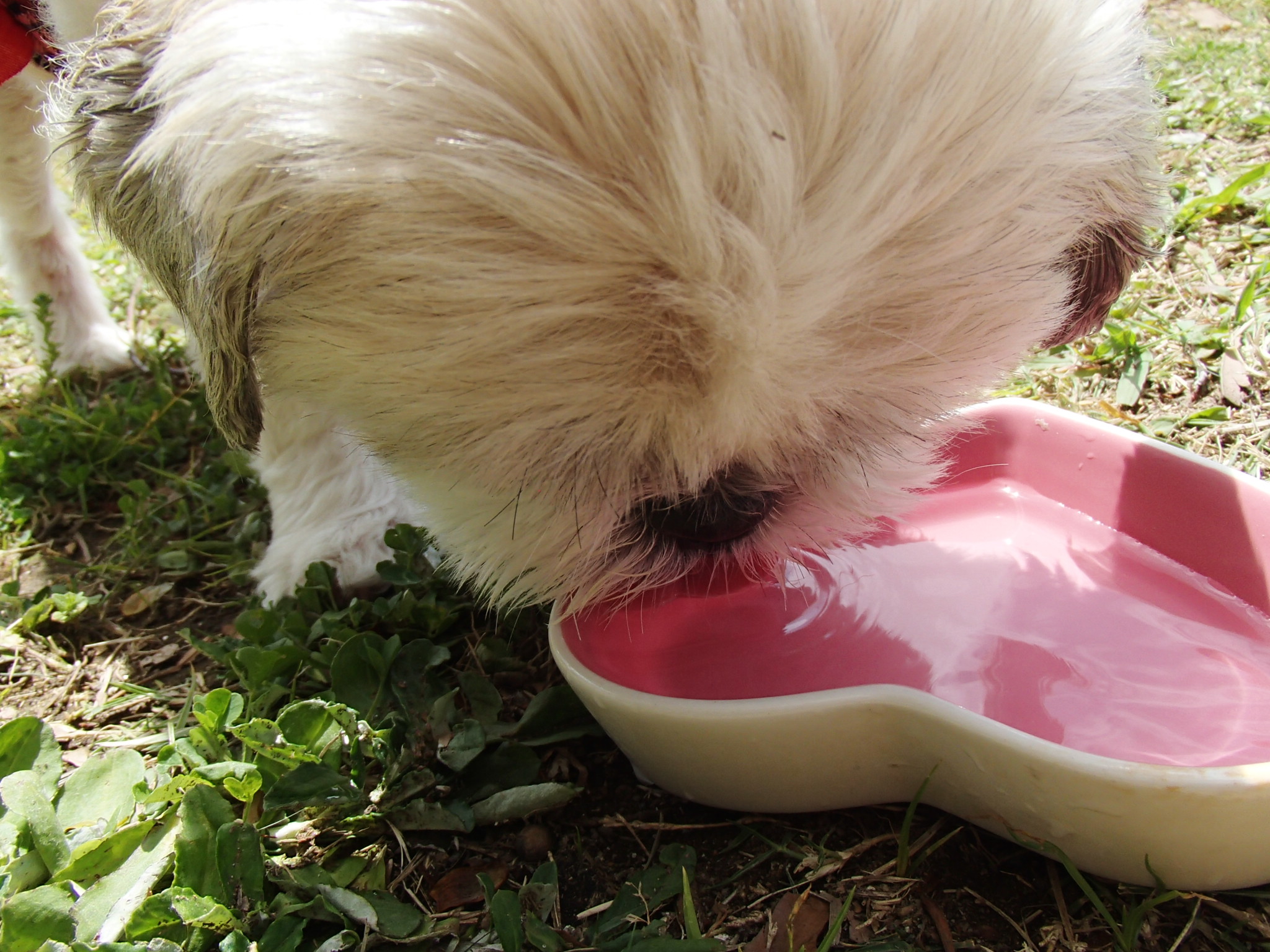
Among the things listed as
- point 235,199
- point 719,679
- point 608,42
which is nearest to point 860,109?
point 608,42

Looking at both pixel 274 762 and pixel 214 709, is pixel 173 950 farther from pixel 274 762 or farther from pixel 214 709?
pixel 214 709

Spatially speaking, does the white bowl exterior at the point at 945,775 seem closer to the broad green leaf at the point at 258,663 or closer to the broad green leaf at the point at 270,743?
the broad green leaf at the point at 270,743

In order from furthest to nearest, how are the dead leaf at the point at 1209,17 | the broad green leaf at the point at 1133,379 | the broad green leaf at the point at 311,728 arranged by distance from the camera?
the dead leaf at the point at 1209,17 < the broad green leaf at the point at 1133,379 < the broad green leaf at the point at 311,728

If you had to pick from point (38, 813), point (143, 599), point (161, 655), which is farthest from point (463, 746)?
point (143, 599)

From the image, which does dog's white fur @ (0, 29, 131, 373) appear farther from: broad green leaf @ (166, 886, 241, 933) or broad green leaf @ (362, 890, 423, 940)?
broad green leaf @ (362, 890, 423, 940)

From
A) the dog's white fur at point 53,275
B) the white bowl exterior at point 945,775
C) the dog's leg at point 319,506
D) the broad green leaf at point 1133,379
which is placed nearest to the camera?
the white bowl exterior at point 945,775

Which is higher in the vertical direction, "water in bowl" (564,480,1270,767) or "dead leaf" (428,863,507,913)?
"water in bowl" (564,480,1270,767)

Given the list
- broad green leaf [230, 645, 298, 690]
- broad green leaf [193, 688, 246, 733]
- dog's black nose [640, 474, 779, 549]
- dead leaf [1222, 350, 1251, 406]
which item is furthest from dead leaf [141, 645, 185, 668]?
dead leaf [1222, 350, 1251, 406]

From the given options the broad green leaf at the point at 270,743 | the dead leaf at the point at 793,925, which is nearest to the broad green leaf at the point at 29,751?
the broad green leaf at the point at 270,743
